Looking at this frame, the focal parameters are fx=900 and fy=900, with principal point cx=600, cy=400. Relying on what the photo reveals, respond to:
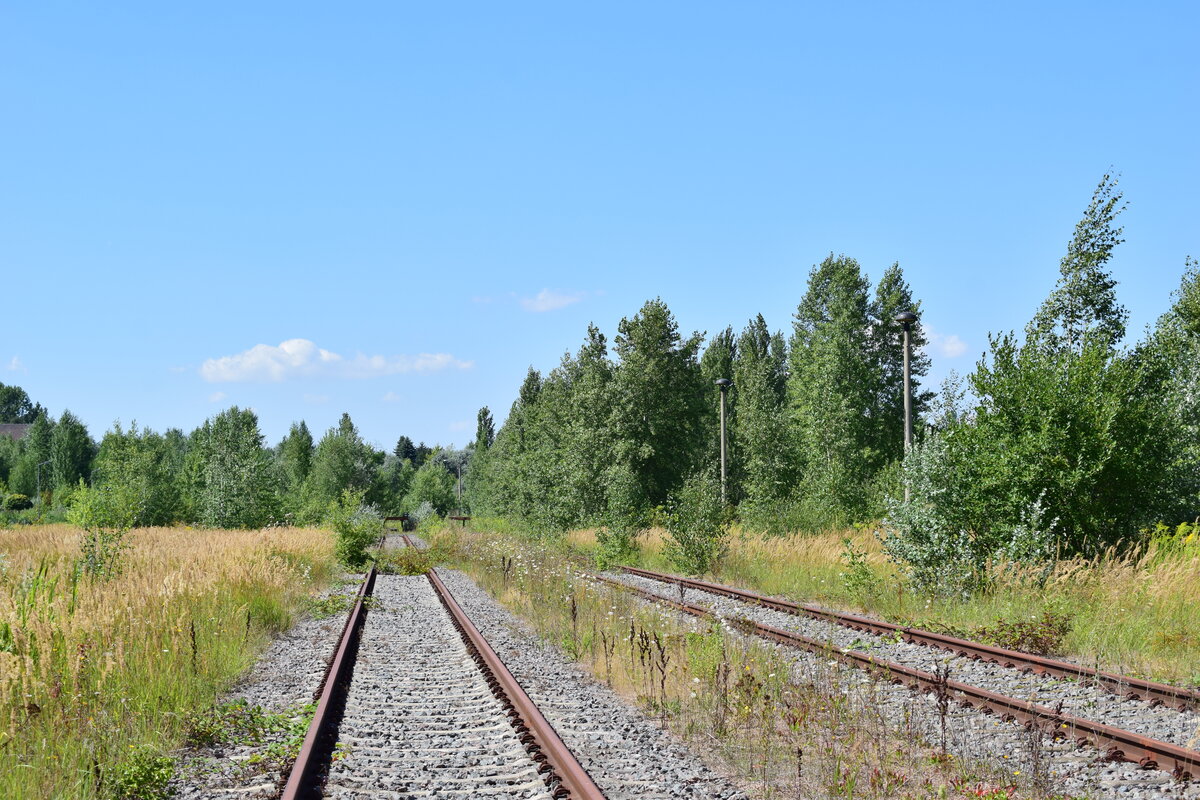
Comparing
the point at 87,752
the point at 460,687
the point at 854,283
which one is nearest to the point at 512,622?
the point at 460,687

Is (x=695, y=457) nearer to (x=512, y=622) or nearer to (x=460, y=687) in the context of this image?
(x=512, y=622)

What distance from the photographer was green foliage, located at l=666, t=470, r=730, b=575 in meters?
21.6

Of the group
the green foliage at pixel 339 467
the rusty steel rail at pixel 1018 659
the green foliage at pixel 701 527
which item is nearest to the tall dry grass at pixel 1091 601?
the rusty steel rail at pixel 1018 659

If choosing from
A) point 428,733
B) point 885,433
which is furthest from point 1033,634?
point 885,433

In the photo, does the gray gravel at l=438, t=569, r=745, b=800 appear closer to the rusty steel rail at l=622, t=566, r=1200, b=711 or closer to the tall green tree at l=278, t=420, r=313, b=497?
the rusty steel rail at l=622, t=566, r=1200, b=711

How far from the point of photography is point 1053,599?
12500 millimetres

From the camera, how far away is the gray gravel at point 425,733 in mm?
5980

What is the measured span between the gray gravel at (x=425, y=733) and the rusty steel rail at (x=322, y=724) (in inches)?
4.7

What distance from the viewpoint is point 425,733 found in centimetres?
750

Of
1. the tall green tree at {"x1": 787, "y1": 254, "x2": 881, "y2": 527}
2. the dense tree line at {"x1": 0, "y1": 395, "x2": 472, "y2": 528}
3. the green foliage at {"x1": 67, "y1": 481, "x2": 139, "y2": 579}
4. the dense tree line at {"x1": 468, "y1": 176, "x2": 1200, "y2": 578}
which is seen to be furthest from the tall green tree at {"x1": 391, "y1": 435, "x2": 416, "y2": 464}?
the green foliage at {"x1": 67, "y1": 481, "x2": 139, "y2": 579}

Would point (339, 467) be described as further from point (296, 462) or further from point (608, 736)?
point (608, 736)

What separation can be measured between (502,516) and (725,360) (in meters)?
24.2

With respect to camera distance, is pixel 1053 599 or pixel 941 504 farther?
pixel 941 504

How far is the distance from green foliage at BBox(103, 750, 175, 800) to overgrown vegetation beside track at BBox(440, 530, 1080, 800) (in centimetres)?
385
